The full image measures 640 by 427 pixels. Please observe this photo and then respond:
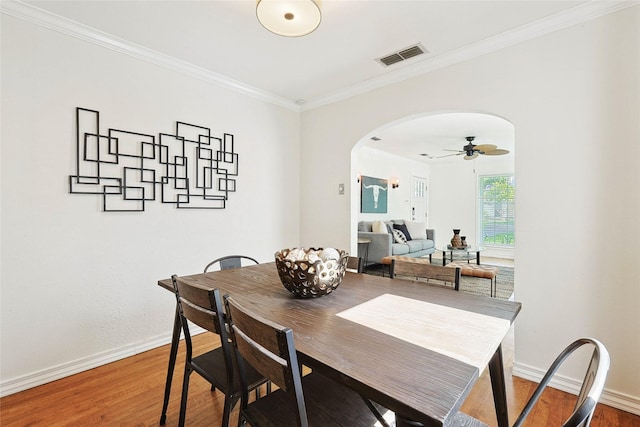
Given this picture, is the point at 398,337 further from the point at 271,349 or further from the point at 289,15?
the point at 289,15

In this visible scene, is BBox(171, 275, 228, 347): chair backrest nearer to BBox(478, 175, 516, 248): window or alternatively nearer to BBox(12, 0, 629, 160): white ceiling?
BBox(12, 0, 629, 160): white ceiling

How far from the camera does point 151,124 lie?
8.43 ft

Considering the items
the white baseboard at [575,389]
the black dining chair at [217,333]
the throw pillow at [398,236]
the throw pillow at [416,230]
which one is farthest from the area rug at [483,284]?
the black dining chair at [217,333]

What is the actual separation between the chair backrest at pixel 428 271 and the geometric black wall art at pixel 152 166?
1.94 metres

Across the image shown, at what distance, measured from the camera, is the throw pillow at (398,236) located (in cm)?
599

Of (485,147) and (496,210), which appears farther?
(496,210)

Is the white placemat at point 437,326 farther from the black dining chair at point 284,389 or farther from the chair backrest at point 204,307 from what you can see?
the chair backrest at point 204,307

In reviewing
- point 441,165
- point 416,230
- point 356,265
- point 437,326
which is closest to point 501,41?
point 356,265

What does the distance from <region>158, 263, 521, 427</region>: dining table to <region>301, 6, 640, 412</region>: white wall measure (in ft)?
3.63

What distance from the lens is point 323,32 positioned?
2.24 metres

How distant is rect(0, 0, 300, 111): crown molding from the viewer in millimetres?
1978

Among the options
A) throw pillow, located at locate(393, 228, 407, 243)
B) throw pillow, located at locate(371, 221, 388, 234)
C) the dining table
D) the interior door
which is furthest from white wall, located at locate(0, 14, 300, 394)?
the interior door

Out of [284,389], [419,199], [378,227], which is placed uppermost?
[419,199]

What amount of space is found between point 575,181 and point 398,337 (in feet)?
6.09
